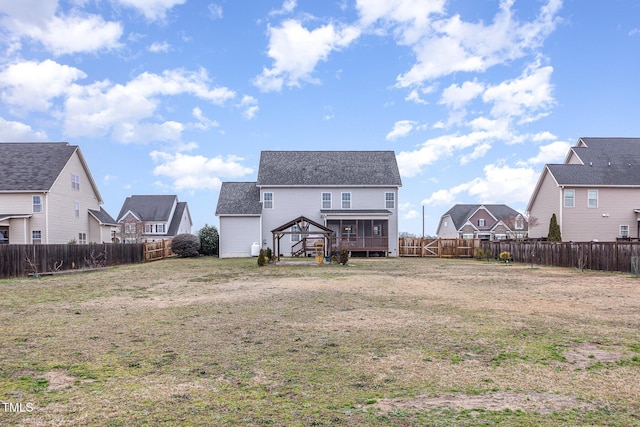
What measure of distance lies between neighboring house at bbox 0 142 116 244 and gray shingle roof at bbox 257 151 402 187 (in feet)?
46.0

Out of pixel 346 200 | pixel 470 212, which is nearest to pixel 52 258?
pixel 346 200

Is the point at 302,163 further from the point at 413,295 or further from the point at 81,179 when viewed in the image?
the point at 413,295

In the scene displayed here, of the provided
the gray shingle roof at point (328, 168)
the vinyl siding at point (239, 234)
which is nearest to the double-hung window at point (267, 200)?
the gray shingle roof at point (328, 168)

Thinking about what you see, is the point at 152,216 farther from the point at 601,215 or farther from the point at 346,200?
the point at 601,215

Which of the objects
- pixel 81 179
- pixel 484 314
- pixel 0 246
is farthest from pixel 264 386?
pixel 81 179

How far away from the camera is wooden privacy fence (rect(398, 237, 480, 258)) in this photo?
1615 inches

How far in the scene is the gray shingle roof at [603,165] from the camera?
36.2m

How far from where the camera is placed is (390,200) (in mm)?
39844

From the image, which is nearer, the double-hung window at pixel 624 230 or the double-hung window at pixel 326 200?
the double-hung window at pixel 624 230

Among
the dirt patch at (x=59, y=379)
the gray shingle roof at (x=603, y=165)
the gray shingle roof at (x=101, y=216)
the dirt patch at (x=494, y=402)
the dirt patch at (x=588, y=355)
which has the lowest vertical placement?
the dirt patch at (x=588, y=355)

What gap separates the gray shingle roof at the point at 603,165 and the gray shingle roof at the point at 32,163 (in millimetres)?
37258

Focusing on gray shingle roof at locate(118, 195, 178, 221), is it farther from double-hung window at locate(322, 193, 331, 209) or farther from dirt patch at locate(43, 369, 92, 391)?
dirt patch at locate(43, 369, 92, 391)

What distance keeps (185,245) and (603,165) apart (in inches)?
1365

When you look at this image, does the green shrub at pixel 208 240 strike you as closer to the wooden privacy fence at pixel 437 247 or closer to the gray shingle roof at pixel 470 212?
the wooden privacy fence at pixel 437 247
